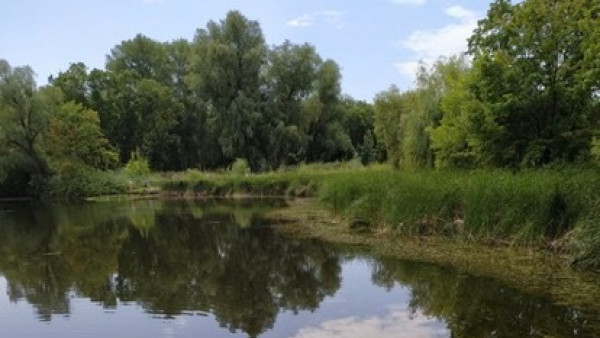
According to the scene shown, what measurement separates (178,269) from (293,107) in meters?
36.8

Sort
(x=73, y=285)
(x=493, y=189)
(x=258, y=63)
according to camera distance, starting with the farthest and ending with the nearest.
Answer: (x=258, y=63) → (x=493, y=189) → (x=73, y=285)

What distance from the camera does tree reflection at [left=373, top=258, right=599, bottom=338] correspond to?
286 inches

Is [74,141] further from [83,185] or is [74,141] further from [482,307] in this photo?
[482,307]

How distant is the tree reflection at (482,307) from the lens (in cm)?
727

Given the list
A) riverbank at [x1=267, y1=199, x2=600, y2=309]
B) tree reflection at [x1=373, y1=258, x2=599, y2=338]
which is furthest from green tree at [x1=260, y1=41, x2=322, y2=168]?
tree reflection at [x1=373, y1=258, x2=599, y2=338]

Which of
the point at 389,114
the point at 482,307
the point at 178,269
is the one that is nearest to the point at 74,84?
the point at 389,114

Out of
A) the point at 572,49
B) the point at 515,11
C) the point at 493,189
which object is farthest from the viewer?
the point at 515,11

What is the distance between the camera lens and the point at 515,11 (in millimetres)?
16266

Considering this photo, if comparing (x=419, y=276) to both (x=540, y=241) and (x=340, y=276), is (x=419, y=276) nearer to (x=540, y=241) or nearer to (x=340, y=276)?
(x=340, y=276)

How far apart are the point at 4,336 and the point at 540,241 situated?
30.8ft

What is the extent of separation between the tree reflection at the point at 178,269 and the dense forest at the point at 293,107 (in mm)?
6430

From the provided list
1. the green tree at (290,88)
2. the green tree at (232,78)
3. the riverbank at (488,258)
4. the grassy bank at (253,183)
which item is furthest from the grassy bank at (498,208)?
the green tree at (290,88)

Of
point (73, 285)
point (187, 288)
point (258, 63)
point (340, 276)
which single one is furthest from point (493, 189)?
point (258, 63)

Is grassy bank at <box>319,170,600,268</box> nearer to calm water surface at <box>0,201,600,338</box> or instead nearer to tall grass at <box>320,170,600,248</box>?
tall grass at <box>320,170,600,248</box>
